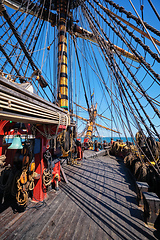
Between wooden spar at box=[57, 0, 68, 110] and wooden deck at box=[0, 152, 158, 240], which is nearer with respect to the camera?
wooden deck at box=[0, 152, 158, 240]

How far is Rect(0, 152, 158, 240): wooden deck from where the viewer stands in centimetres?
311

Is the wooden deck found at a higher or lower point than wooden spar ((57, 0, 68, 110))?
lower

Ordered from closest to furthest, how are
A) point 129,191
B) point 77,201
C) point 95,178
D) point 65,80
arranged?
point 77,201, point 129,191, point 95,178, point 65,80

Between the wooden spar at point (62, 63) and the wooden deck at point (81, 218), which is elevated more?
the wooden spar at point (62, 63)

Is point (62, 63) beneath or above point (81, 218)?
above

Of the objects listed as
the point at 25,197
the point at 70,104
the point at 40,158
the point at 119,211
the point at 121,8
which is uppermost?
the point at 121,8

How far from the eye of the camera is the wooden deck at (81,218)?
3105mm

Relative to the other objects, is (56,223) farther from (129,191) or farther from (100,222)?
(129,191)

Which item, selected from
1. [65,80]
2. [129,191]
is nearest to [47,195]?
[129,191]

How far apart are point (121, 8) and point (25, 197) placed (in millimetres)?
7641

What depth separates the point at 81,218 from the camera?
370cm

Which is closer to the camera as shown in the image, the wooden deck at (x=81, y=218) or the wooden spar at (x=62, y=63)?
the wooden deck at (x=81, y=218)

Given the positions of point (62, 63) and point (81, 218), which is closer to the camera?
point (81, 218)

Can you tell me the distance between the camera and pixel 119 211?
13.5 feet
